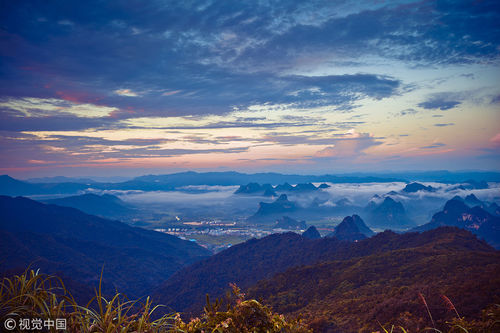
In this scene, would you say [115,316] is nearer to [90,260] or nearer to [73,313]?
[73,313]

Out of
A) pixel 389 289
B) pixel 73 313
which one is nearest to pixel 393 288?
pixel 389 289

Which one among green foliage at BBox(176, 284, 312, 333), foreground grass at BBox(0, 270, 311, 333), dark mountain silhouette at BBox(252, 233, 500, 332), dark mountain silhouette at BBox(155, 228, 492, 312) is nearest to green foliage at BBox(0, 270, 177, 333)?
foreground grass at BBox(0, 270, 311, 333)

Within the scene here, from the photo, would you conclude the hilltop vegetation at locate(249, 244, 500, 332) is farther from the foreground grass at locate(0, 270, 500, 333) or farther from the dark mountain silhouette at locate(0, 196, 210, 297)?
the dark mountain silhouette at locate(0, 196, 210, 297)

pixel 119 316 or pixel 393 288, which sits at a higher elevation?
pixel 119 316

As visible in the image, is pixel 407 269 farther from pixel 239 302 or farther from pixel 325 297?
pixel 239 302

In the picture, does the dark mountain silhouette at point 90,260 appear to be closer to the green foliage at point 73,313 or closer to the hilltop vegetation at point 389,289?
the hilltop vegetation at point 389,289

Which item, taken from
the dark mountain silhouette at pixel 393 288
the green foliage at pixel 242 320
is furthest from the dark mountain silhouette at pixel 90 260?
the green foliage at pixel 242 320
